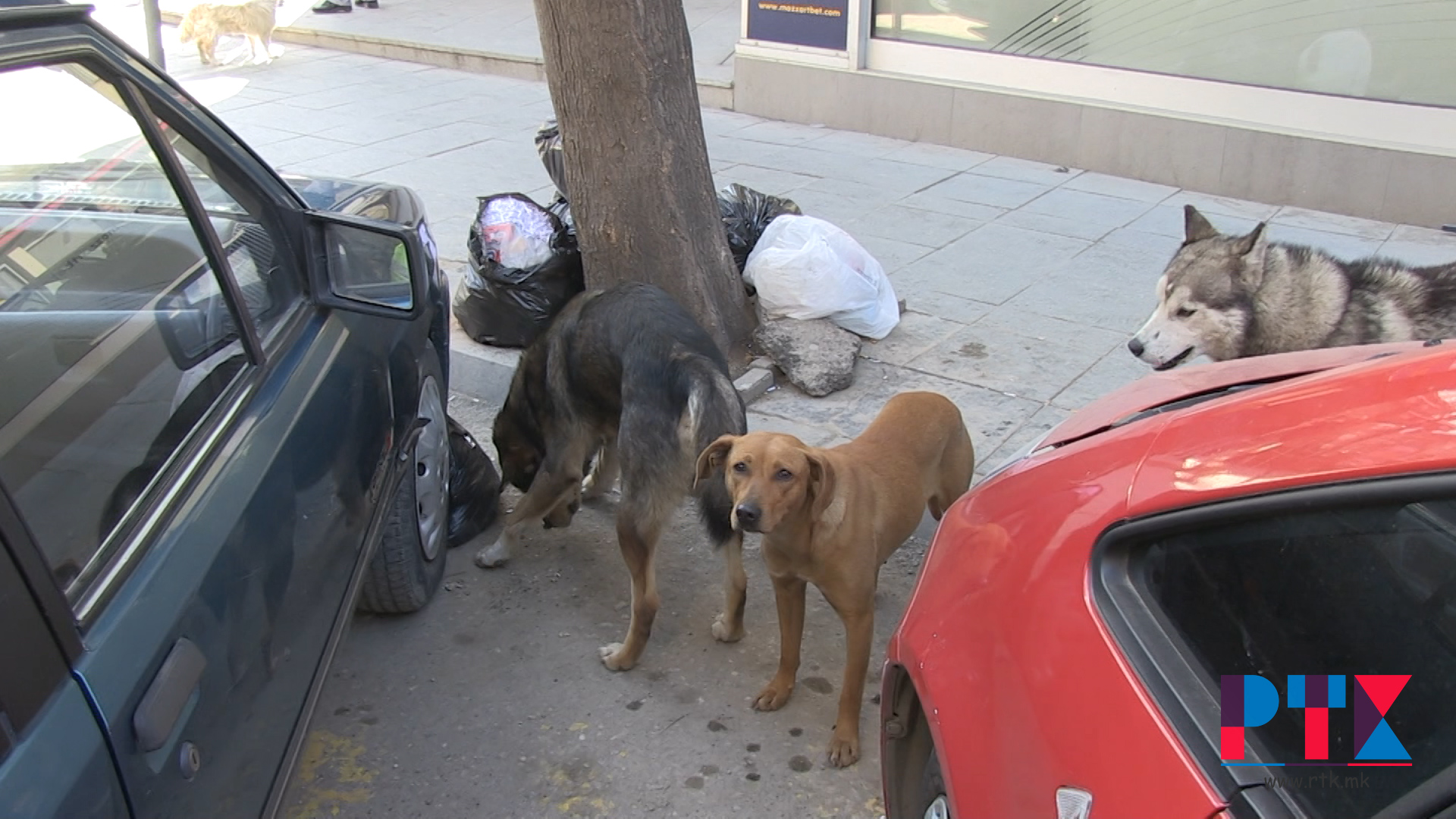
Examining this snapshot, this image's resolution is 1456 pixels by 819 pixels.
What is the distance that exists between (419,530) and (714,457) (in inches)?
49.2

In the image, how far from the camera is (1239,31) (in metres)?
8.83

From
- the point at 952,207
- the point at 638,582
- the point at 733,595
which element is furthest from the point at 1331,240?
the point at 638,582

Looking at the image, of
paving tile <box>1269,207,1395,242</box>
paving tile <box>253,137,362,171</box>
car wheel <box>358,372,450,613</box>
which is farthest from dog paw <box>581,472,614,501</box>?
paving tile <box>253,137,362,171</box>

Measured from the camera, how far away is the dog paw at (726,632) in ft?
13.4

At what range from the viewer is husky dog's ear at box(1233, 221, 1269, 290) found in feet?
14.0

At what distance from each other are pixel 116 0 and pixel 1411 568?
2091cm

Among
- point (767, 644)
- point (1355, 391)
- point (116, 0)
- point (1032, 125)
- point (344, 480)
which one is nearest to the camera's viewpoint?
point (1355, 391)

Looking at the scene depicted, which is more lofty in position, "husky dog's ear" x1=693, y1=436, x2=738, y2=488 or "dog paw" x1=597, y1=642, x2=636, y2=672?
"husky dog's ear" x1=693, y1=436, x2=738, y2=488

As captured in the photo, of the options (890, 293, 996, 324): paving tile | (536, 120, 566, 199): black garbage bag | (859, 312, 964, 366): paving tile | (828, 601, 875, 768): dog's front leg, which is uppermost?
(536, 120, 566, 199): black garbage bag

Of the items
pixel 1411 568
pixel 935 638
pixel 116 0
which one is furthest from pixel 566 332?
pixel 116 0

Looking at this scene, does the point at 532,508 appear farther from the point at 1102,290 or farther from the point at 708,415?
the point at 1102,290

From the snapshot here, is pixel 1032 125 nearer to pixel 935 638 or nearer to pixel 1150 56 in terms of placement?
pixel 1150 56

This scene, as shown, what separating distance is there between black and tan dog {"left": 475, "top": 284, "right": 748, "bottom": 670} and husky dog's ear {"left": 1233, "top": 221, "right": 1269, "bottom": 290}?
1.96 meters

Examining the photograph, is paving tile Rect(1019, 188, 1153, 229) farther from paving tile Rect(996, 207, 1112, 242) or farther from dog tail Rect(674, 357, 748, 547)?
dog tail Rect(674, 357, 748, 547)
